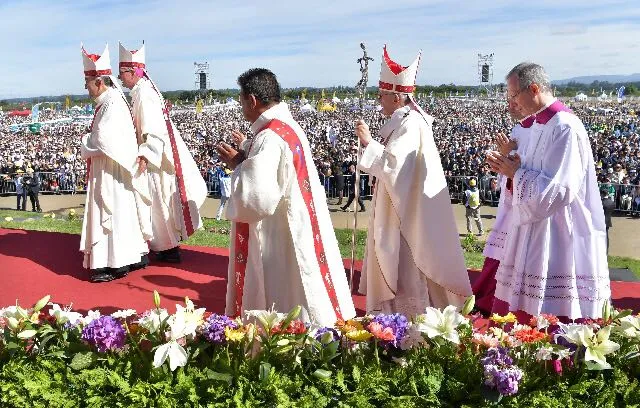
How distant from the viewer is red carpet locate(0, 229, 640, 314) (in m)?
5.39

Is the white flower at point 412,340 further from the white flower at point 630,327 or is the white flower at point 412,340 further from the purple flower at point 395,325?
the white flower at point 630,327

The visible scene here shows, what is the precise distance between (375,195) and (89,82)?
9.16 feet

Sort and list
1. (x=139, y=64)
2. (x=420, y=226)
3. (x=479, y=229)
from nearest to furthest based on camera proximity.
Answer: (x=420, y=226) → (x=139, y=64) → (x=479, y=229)

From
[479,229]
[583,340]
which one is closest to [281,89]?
[583,340]

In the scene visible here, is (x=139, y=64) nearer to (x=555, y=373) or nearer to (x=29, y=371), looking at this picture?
(x=29, y=371)

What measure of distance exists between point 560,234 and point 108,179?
3.82 meters

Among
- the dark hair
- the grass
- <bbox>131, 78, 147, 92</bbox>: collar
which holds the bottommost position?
the grass

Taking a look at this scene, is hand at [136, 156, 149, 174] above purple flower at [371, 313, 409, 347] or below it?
above

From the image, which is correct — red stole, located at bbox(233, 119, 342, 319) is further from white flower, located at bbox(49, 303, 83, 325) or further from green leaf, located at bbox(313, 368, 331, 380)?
green leaf, located at bbox(313, 368, 331, 380)

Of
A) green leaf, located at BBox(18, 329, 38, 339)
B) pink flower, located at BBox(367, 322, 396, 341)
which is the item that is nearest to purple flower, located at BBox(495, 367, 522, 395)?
pink flower, located at BBox(367, 322, 396, 341)

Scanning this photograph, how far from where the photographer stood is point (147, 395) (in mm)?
2588

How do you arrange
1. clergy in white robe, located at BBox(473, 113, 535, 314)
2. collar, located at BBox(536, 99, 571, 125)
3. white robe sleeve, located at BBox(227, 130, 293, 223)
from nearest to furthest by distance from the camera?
white robe sleeve, located at BBox(227, 130, 293, 223) → collar, located at BBox(536, 99, 571, 125) → clergy in white robe, located at BBox(473, 113, 535, 314)

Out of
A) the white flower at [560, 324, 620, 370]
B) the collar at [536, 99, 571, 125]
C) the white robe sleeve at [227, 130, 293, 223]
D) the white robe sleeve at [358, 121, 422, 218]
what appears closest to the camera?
the white flower at [560, 324, 620, 370]

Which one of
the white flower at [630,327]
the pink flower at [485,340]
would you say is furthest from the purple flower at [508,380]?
the white flower at [630,327]
